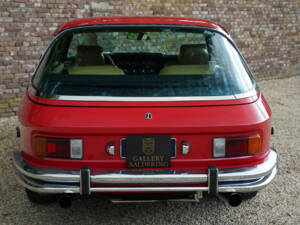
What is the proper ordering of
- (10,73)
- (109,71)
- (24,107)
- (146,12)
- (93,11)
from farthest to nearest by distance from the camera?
1. (146,12)
2. (93,11)
3. (10,73)
4. (109,71)
5. (24,107)

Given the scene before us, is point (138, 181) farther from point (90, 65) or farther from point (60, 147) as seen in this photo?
point (90, 65)

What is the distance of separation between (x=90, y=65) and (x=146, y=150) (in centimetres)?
113

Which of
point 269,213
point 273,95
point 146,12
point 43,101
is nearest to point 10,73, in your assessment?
point 146,12

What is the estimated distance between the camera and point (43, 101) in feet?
9.05

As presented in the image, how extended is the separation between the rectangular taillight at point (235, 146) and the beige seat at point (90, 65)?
0.97m

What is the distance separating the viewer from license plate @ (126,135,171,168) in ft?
8.52

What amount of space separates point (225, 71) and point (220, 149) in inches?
27.8

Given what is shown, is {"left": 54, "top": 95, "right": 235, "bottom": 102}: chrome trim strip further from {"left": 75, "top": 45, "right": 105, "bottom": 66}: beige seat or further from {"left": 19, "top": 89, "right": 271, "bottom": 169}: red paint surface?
{"left": 75, "top": 45, "right": 105, "bottom": 66}: beige seat

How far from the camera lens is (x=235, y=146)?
2.68 meters

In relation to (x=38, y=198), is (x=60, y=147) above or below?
above

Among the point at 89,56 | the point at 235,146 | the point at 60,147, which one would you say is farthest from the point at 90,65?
the point at 235,146

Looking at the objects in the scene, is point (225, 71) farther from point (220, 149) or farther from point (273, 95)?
point (273, 95)

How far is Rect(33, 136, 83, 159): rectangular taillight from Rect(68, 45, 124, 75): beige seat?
0.67 m

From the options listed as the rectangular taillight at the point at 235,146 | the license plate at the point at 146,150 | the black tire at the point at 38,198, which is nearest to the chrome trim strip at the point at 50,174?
the license plate at the point at 146,150
